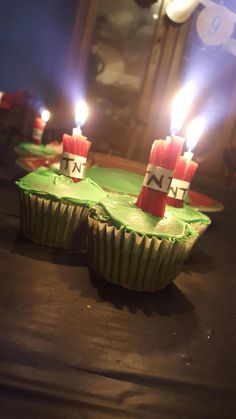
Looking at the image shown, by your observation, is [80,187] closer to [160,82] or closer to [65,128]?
[65,128]

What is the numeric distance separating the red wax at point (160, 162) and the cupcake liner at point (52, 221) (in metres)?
0.39

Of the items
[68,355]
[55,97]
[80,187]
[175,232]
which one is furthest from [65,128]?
[68,355]

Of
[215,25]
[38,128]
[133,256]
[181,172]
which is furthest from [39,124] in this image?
[215,25]

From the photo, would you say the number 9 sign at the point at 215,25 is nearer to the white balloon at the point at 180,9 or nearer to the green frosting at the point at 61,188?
the white balloon at the point at 180,9

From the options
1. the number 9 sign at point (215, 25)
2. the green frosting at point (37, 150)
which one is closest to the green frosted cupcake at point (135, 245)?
the green frosting at point (37, 150)

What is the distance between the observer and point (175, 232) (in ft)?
5.87

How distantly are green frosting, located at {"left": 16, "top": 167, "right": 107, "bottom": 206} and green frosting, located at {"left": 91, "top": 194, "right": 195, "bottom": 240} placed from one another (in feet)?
0.58

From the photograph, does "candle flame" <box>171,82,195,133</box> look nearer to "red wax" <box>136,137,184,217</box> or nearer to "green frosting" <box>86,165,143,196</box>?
"red wax" <box>136,137,184,217</box>

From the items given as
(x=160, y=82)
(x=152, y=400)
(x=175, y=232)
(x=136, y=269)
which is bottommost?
(x=152, y=400)

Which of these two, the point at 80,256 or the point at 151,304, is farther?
the point at 80,256

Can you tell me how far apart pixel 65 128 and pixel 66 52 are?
1.78 m

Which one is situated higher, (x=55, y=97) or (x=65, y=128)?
(x=55, y=97)

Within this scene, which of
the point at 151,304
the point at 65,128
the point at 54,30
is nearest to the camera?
the point at 151,304

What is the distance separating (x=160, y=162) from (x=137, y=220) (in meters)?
0.30
